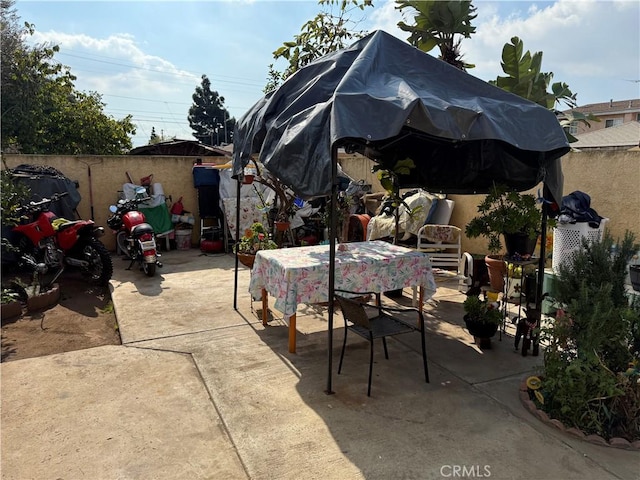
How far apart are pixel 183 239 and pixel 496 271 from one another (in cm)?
620

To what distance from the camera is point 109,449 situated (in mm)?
2467

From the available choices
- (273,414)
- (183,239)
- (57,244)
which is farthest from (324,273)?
(183,239)

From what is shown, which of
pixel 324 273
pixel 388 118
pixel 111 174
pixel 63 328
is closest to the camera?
pixel 388 118

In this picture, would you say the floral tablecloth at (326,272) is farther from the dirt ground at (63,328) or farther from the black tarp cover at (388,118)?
the dirt ground at (63,328)

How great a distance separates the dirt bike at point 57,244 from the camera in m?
5.50

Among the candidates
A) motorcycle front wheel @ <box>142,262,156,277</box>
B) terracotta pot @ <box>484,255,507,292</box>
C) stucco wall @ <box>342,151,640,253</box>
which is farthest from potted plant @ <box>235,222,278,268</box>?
stucco wall @ <box>342,151,640,253</box>

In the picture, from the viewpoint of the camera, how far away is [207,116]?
160 feet

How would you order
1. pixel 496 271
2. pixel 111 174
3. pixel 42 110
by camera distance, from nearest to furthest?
1. pixel 496 271
2. pixel 111 174
3. pixel 42 110

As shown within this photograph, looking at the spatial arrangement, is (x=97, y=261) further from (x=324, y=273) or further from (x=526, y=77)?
(x=526, y=77)

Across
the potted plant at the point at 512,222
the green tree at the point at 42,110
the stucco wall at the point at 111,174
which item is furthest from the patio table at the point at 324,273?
the green tree at the point at 42,110

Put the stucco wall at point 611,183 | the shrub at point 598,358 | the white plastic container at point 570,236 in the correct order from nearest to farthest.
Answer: the shrub at point 598,358, the white plastic container at point 570,236, the stucco wall at point 611,183

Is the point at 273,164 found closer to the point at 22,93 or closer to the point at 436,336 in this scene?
the point at 436,336

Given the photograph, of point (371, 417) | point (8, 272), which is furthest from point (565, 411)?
point (8, 272)

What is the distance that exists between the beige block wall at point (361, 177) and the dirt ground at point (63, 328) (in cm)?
327
